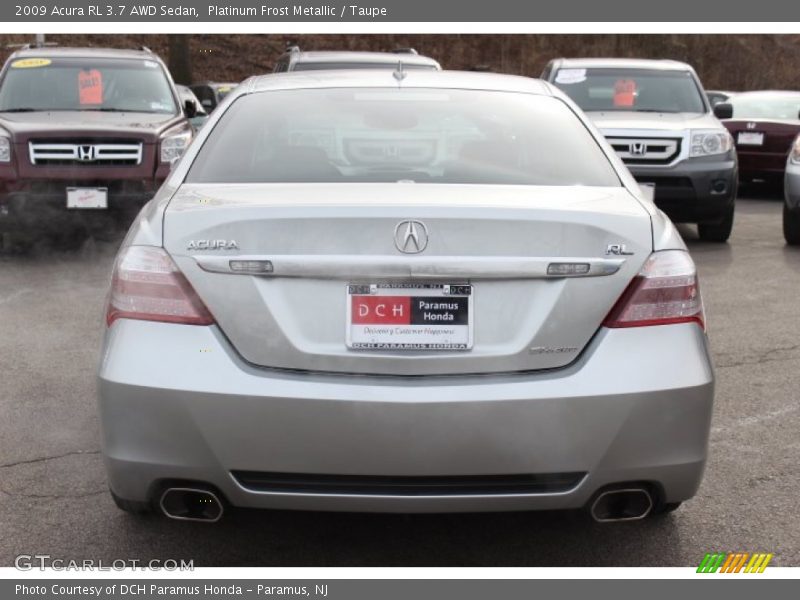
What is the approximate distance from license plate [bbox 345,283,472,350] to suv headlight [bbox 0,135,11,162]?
303 inches

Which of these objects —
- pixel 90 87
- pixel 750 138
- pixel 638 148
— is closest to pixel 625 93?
pixel 638 148

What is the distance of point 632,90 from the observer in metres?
12.5

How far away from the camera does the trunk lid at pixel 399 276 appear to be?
3303 millimetres

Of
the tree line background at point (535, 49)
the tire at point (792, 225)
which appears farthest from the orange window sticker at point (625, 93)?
the tree line background at point (535, 49)

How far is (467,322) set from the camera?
10.9ft

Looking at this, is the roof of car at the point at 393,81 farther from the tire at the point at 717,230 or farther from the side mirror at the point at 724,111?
the side mirror at the point at 724,111

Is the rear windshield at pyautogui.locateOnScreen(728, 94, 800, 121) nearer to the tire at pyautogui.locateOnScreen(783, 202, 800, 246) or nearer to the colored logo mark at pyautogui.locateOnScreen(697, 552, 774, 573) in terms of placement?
the tire at pyautogui.locateOnScreen(783, 202, 800, 246)

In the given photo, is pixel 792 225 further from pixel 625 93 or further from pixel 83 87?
pixel 83 87

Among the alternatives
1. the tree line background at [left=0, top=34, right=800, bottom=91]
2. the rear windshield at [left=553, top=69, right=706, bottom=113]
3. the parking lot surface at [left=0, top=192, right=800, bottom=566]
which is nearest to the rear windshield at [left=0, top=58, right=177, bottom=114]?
the rear windshield at [left=553, top=69, right=706, bottom=113]

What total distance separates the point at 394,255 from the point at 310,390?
1.38 feet

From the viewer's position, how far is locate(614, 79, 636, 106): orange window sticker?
1243 cm

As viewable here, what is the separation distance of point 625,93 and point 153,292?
972 centimetres

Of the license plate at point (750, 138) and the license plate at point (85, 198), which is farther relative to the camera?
the license plate at point (750, 138)

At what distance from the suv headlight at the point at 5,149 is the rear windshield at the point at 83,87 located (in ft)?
3.52
